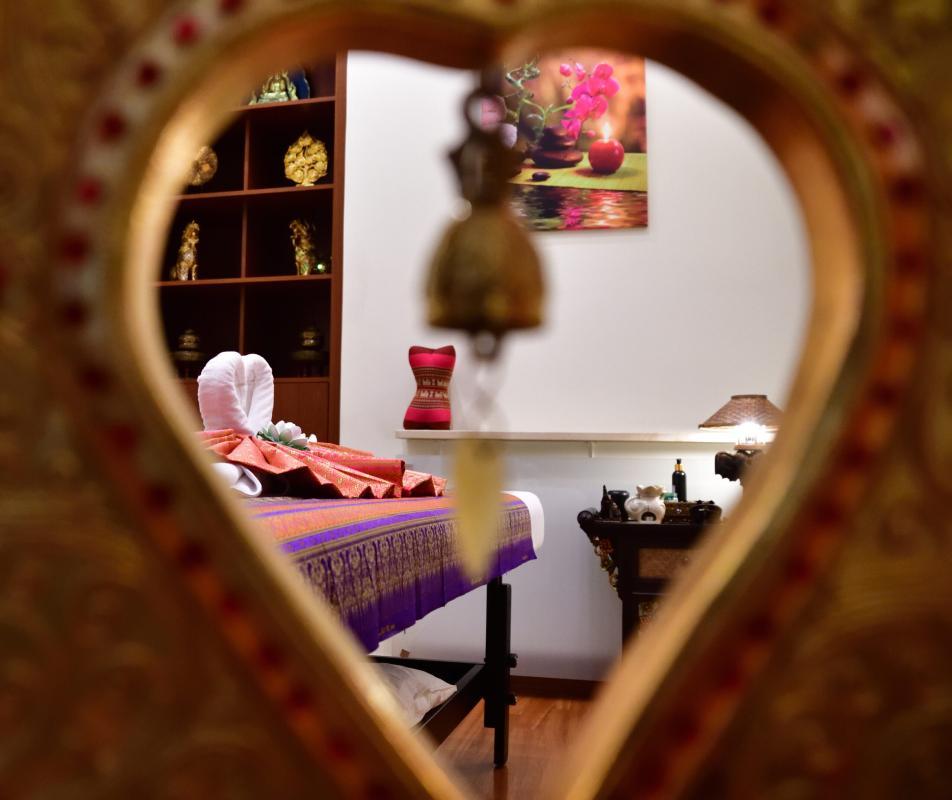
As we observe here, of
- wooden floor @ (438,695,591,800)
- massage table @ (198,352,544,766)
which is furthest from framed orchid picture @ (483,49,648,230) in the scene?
wooden floor @ (438,695,591,800)

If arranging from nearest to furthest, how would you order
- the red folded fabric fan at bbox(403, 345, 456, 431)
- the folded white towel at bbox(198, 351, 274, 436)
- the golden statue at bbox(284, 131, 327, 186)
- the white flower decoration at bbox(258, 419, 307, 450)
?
1. the folded white towel at bbox(198, 351, 274, 436)
2. the white flower decoration at bbox(258, 419, 307, 450)
3. the red folded fabric fan at bbox(403, 345, 456, 431)
4. the golden statue at bbox(284, 131, 327, 186)

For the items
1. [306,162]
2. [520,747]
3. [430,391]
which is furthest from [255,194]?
[520,747]

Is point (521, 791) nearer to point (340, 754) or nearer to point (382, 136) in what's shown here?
point (340, 754)

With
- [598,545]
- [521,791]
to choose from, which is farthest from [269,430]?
[598,545]

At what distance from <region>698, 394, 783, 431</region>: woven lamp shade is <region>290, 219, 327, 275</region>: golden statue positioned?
189 cm

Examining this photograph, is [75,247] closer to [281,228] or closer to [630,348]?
[630,348]

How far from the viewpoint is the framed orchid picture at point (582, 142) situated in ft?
10.3

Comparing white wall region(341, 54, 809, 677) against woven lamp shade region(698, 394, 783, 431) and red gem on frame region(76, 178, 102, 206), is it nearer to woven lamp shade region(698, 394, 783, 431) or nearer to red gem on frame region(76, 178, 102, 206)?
woven lamp shade region(698, 394, 783, 431)

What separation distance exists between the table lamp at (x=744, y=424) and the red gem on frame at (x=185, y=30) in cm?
234

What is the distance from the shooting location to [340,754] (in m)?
0.30

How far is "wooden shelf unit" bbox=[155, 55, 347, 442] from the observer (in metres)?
3.41

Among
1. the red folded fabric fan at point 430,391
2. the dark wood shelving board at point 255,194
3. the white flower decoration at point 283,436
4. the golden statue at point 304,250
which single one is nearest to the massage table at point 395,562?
the white flower decoration at point 283,436

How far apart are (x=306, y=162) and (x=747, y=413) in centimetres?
222

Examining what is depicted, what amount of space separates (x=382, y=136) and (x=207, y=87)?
330cm
